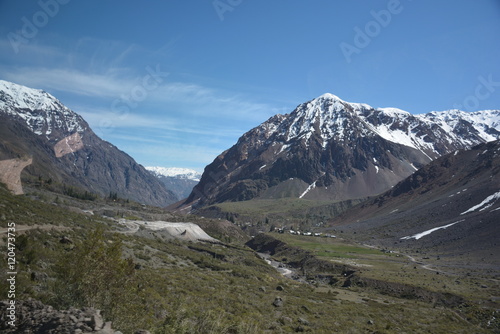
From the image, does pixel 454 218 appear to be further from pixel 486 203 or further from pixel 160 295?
pixel 160 295

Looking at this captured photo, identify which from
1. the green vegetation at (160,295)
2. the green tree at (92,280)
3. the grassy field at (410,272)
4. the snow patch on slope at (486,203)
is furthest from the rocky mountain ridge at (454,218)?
the green tree at (92,280)

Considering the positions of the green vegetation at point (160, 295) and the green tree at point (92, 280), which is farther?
the green vegetation at point (160, 295)

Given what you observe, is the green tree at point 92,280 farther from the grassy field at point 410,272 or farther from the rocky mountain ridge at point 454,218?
the rocky mountain ridge at point 454,218

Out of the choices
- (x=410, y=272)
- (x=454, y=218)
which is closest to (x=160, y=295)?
(x=410, y=272)

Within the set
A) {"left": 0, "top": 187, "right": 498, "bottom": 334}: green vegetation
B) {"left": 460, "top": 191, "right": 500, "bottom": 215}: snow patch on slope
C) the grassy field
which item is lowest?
the grassy field

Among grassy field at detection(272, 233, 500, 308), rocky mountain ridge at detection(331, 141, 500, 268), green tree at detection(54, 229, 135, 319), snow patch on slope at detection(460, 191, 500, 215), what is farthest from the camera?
snow patch on slope at detection(460, 191, 500, 215)

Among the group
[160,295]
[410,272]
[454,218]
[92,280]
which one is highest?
[92,280]

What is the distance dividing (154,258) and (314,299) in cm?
1951

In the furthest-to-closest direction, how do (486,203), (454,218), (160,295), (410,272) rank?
(454,218)
(486,203)
(410,272)
(160,295)

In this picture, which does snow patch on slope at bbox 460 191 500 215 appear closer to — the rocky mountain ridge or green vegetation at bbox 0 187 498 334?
the rocky mountain ridge

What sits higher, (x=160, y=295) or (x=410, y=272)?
(x=160, y=295)

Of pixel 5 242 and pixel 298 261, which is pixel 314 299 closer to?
pixel 5 242

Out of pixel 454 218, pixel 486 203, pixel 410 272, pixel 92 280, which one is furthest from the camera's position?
pixel 454 218

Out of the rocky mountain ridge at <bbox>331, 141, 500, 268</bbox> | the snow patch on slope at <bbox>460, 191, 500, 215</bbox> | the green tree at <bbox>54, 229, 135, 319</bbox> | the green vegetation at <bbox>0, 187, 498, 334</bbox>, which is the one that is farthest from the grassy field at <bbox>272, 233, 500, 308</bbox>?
the green tree at <bbox>54, 229, 135, 319</bbox>
